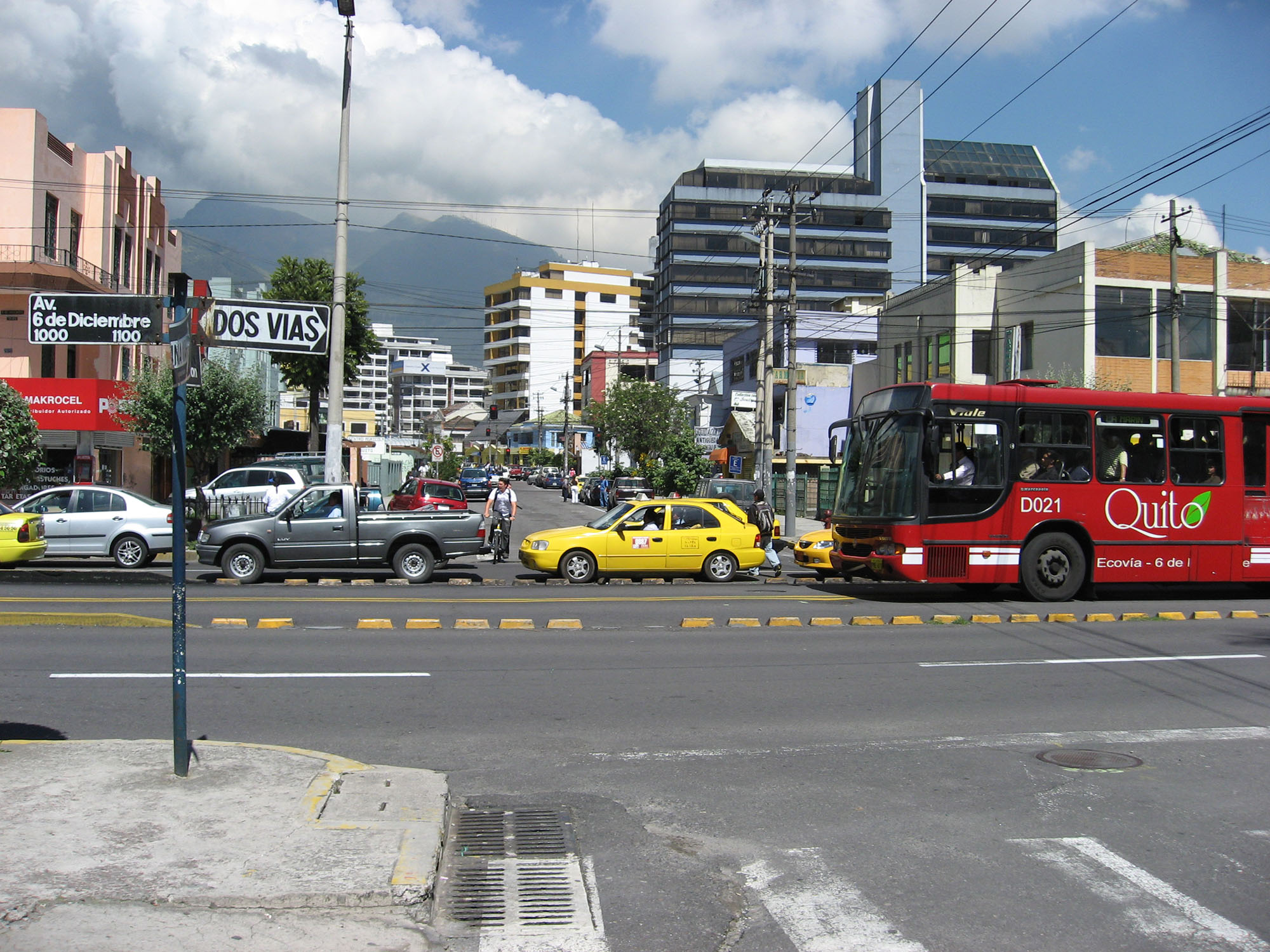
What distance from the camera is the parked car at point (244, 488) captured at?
28.1m

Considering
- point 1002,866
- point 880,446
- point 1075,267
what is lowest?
point 1002,866

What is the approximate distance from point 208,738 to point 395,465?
48.9m

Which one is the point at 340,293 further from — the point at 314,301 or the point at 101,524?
the point at 314,301

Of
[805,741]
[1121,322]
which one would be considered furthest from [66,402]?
[1121,322]

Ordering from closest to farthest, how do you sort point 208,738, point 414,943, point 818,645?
point 414,943 → point 208,738 → point 818,645

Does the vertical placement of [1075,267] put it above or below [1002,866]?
above

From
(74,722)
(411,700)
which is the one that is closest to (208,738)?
(74,722)

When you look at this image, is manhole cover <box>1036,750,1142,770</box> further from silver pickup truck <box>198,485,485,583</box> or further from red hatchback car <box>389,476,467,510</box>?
red hatchback car <box>389,476,467,510</box>

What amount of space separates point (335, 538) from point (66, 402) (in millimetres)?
17866

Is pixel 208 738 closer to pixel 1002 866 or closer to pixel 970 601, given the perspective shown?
pixel 1002 866

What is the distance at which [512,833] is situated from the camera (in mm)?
5742

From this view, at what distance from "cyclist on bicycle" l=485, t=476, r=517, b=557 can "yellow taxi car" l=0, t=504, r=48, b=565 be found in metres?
9.12

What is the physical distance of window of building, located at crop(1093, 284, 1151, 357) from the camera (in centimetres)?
3419

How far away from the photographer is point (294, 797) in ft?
19.0
